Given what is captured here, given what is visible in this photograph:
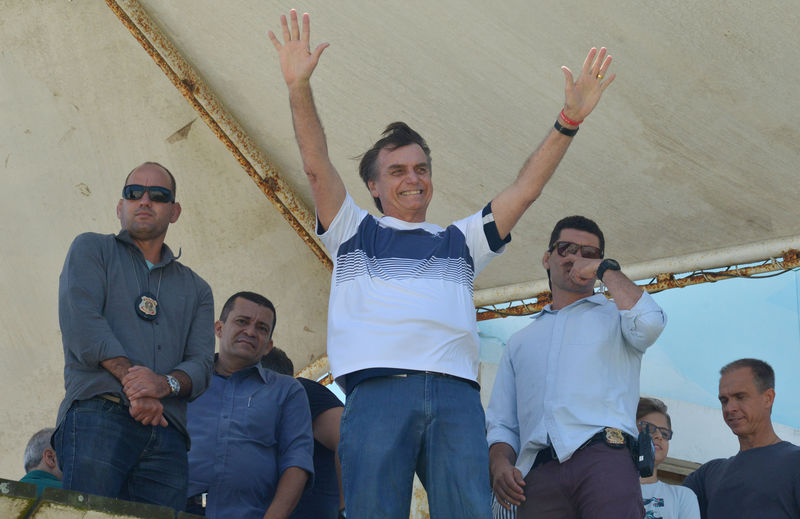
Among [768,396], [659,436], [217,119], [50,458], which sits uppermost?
[217,119]

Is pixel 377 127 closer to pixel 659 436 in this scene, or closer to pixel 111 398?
pixel 659 436

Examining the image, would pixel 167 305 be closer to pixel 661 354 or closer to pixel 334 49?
pixel 334 49

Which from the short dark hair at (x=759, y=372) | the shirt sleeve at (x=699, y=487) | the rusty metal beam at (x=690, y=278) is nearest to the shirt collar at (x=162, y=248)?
the shirt sleeve at (x=699, y=487)

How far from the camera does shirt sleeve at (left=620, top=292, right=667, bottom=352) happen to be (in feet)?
8.55

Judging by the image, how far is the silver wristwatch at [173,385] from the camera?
2.48 m

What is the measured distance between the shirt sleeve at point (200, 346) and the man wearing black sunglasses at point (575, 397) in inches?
33.1

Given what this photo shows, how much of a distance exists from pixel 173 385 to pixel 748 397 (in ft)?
6.91

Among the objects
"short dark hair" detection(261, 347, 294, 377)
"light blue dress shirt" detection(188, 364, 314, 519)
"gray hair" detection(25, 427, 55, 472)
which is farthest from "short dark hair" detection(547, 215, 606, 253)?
"gray hair" detection(25, 427, 55, 472)

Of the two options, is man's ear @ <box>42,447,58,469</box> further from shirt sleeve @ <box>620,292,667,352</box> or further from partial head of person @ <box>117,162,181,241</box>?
shirt sleeve @ <box>620,292,667,352</box>

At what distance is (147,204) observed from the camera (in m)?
2.74

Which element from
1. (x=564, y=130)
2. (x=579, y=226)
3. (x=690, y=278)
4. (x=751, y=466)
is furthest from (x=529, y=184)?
(x=690, y=278)

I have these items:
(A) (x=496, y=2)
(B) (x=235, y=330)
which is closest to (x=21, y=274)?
(B) (x=235, y=330)

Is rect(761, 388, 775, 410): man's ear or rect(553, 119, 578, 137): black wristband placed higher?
rect(553, 119, 578, 137): black wristband

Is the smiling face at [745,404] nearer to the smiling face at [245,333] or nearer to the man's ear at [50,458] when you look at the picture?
the smiling face at [245,333]
